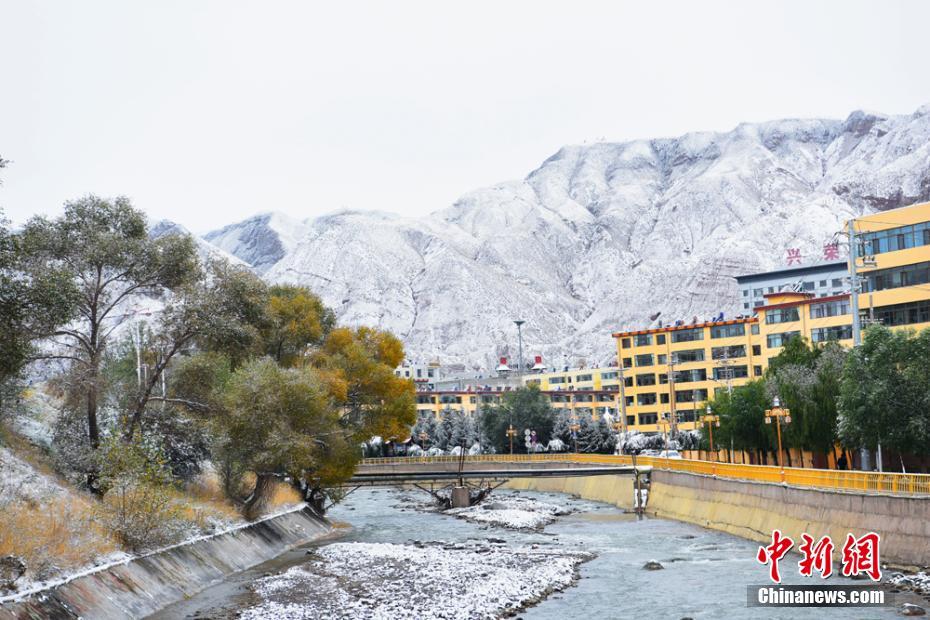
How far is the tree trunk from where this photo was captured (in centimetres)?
5953

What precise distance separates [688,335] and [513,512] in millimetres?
68723

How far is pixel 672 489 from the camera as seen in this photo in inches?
3137

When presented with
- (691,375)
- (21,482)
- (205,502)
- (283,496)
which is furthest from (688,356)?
(21,482)

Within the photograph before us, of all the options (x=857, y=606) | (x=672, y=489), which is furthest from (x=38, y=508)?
(x=672, y=489)

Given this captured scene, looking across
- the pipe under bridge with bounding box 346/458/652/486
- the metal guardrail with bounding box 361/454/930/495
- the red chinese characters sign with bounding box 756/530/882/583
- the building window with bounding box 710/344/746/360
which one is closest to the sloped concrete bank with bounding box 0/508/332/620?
the red chinese characters sign with bounding box 756/530/882/583

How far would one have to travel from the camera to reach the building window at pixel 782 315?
125019mm

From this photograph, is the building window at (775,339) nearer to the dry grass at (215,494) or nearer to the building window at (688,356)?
the building window at (688,356)

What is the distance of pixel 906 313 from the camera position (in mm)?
71875

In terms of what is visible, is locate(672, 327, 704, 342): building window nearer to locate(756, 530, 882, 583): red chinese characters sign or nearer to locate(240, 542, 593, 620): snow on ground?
locate(240, 542, 593, 620): snow on ground

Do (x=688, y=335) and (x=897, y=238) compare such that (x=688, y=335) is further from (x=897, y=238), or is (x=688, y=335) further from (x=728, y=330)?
(x=897, y=238)

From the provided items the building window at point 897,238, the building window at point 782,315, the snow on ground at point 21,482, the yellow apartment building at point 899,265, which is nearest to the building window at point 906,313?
the yellow apartment building at point 899,265

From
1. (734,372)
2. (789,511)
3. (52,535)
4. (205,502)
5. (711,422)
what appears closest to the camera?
(52,535)

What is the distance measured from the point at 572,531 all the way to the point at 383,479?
83.9 feet

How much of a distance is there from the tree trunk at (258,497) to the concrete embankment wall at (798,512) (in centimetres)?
2932
